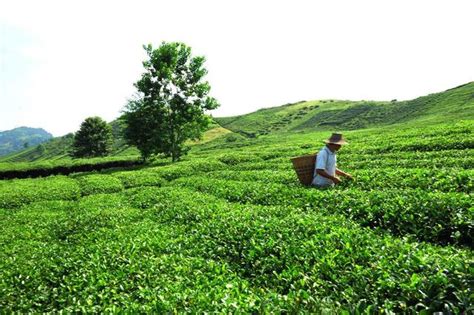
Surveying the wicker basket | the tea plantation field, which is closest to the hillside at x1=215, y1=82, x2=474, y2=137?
the wicker basket

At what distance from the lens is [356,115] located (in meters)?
148

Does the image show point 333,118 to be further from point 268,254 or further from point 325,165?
point 268,254

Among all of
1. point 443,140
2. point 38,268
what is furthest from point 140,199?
point 443,140

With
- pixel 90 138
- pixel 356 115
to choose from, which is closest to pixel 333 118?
pixel 356 115

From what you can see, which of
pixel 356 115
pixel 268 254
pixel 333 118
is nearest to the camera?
pixel 268 254

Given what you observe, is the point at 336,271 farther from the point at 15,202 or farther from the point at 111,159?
the point at 111,159

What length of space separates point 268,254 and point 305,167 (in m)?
7.70

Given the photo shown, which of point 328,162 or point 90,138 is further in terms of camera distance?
point 90,138

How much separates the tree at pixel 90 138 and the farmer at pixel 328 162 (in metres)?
104

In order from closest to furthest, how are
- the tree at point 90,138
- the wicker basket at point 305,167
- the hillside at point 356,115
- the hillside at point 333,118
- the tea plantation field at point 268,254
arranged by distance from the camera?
the tea plantation field at point 268,254, the wicker basket at point 305,167, the hillside at point 356,115, the tree at point 90,138, the hillside at point 333,118

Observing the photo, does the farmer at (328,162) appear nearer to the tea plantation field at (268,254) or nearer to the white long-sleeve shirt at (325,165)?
the white long-sleeve shirt at (325,165)

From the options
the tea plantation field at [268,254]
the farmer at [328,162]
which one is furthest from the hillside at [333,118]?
the tea plantation field at [268,254]

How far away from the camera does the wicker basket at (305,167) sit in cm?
1527

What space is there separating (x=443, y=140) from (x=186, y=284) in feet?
86.3
